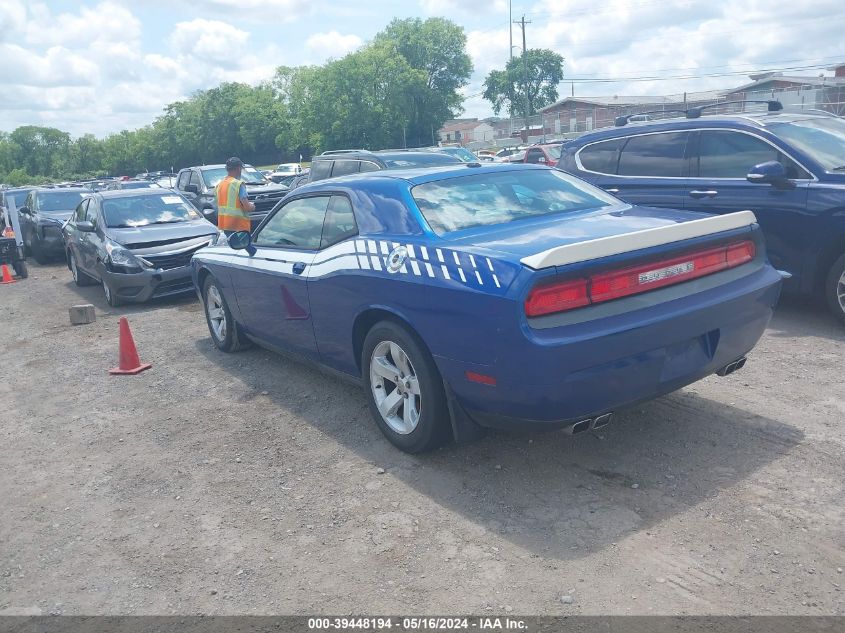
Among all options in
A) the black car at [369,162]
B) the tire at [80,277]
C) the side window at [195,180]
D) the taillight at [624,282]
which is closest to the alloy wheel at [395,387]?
the taillight at [624,282]

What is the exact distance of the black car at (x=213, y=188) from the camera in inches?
650

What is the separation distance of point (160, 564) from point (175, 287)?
7.33 meters

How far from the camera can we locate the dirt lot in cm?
319

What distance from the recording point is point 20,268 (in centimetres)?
1463

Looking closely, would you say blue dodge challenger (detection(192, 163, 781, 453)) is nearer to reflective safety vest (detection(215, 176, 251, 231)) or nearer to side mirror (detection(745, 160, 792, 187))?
side mirror (detection(745, 160, 792, 187))

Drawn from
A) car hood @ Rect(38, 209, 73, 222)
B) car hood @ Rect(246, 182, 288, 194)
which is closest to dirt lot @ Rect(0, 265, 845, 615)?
car hood @ Rect(246, 182, 288, 194)

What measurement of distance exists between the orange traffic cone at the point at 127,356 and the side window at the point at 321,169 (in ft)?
20.8

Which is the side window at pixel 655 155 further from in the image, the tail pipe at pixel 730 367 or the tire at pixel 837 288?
the tail pipe at pixel 730 367

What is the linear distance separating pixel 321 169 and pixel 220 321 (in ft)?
20.9

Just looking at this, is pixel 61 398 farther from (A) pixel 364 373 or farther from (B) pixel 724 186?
(B) pixel 724 186

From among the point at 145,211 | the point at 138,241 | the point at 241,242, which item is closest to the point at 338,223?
the point at 241,242

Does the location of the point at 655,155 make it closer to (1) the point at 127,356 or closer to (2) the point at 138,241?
(1) the point at 127,356

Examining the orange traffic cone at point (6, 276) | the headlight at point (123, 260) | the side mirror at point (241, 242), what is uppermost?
the side mirror at point (241, 242)

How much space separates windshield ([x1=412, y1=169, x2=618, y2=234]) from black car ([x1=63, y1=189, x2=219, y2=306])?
5.74 m
